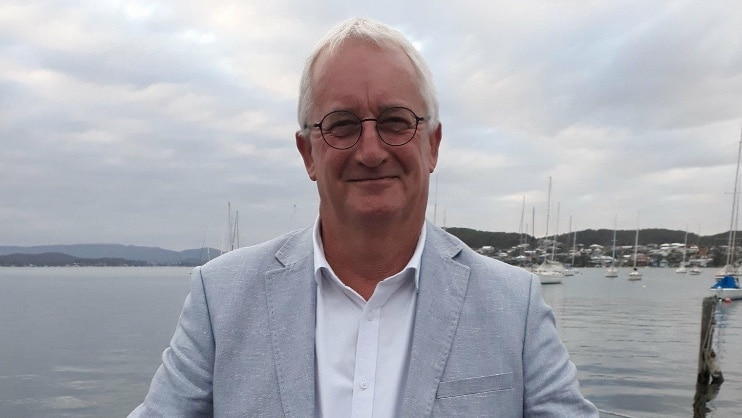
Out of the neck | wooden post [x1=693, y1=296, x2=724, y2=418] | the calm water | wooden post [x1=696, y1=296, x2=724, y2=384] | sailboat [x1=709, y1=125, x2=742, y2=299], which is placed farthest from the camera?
sailboat [x1=709, y1=125, x2=742, y2=299]

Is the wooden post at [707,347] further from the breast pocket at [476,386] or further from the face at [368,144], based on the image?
the face at [368,144]

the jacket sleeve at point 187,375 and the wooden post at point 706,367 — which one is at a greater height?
the jacket sleeve at point 187,375

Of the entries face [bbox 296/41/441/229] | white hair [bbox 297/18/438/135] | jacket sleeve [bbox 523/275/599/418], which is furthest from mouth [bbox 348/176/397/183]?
jacket sleeve [bbox 523/275/599/418]

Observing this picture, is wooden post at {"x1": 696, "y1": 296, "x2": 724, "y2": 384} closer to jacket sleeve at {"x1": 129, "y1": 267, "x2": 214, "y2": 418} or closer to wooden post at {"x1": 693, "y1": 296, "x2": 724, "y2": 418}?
wooden post at {"x1": 693, "y1": 296, "x2": 724, "y2": 418}

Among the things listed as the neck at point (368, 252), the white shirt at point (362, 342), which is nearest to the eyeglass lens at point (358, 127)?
the neck at point (368, 252)

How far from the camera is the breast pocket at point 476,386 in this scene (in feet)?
5.81

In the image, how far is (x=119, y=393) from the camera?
25.4 meters

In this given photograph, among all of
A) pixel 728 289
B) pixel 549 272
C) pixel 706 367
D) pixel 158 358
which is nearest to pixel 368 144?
pixel 706 367

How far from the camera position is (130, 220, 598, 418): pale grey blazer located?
1.78m

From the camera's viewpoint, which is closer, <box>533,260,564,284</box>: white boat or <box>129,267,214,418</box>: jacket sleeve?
<box>129,267,214,418</box>: jacket sleeve

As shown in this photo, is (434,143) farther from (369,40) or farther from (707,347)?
(707,347)

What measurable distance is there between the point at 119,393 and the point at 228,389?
2628cm

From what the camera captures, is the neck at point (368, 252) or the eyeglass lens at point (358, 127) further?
the neck at point (368, 252)

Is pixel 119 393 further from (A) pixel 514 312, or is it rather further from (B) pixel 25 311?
(B) pixel 25 311
